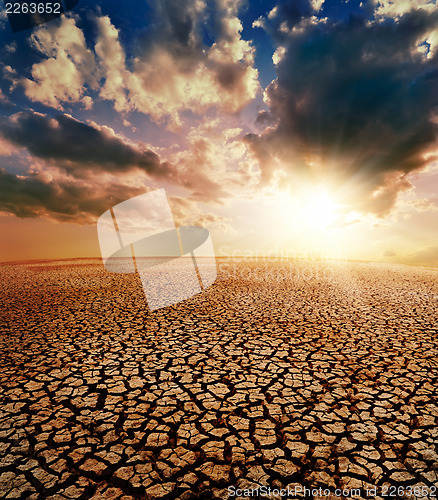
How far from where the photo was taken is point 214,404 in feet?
10.8

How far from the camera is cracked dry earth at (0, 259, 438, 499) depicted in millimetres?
2287

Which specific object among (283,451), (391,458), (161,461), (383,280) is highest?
(161,461)


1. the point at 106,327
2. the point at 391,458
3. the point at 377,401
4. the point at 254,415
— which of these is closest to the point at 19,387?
the point at 106,327

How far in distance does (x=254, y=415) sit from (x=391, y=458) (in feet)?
4.48

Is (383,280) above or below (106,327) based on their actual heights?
below

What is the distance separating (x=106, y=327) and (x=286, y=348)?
4.10 metres

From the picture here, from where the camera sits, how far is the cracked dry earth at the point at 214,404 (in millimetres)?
2287

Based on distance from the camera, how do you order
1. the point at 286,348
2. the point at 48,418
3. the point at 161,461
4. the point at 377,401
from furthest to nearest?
1. the point at 286,348
2. the point at 377,401
3. the point at 48,418
4. the point at 161,461

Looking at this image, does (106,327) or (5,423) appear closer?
(5,423)

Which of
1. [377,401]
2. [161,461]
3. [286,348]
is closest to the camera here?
[161,461]

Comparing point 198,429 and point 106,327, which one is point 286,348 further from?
point 106,327

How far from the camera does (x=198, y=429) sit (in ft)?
9.37

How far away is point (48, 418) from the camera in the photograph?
3016 millimetres

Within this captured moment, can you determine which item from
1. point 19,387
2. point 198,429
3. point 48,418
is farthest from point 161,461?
point 19,387
